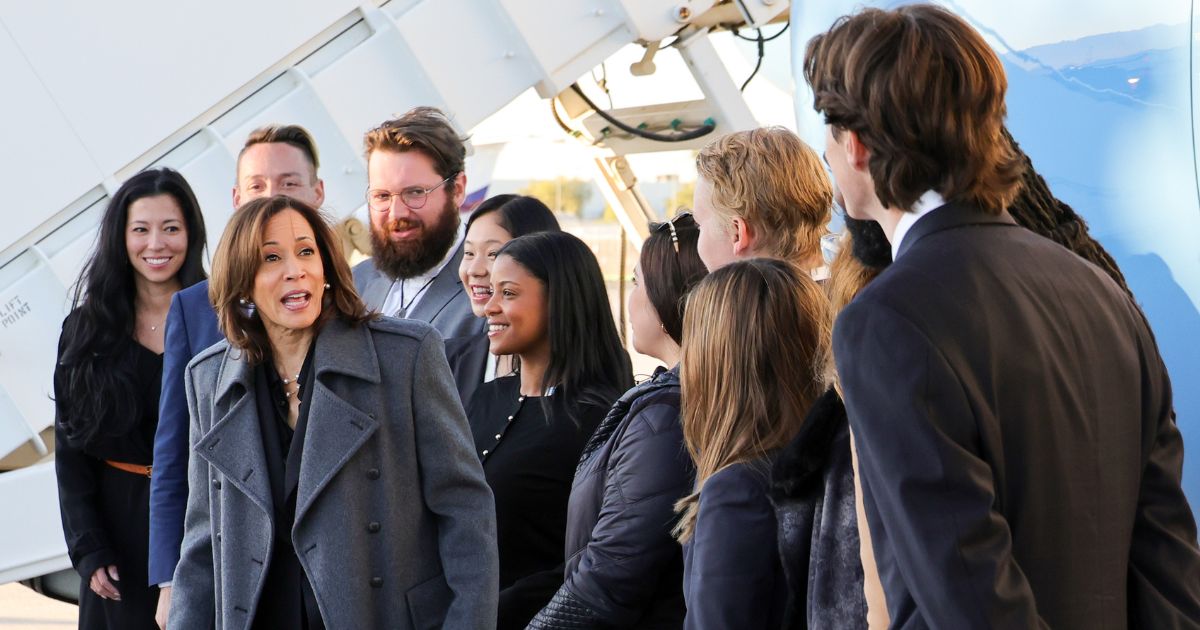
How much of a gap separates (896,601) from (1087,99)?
5.29ft

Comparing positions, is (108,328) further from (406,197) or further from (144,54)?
(144,54)

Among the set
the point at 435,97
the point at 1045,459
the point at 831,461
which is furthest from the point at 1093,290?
the point at 435,97

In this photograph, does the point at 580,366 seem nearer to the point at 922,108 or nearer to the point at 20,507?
the point at 922,108

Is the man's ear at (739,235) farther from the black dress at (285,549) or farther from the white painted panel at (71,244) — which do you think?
the white painted panel at (71,244)

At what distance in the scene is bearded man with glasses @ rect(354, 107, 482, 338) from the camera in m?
3.74

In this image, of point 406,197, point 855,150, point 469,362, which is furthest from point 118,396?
point 855,150

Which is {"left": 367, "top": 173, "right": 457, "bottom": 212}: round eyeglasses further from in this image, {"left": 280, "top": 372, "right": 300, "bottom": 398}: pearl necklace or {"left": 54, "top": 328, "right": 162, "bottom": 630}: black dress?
{"left": 280, "top": 372, "right": 300, "bottom": 398}: pearl necklace

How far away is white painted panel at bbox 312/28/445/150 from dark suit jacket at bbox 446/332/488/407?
5.93 ft

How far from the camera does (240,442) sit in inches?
96.5

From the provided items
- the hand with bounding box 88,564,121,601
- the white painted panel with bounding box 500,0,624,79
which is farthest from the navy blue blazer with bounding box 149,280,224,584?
the white painted panel with bounding box 500,0,624,79

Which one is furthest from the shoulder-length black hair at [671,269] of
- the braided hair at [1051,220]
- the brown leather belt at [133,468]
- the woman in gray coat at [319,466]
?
the brown leather belt at [133,468]

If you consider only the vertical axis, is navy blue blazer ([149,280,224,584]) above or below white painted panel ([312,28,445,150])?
below

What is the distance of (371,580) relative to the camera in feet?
7.91

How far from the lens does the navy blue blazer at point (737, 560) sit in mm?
1945
